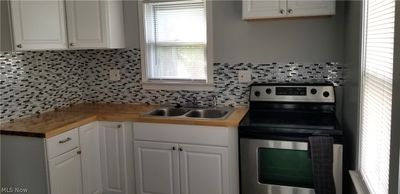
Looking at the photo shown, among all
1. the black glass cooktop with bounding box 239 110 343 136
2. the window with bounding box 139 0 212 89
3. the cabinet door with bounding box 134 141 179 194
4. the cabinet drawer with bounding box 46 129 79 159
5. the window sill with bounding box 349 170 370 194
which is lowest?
the cabinet door with bounding box 134 141 179 194

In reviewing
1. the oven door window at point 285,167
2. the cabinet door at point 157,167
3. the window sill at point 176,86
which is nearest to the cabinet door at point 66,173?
the cabinet door at point 157,167

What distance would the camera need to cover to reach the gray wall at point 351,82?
2334mm

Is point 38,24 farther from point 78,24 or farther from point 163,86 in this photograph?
point 163,86

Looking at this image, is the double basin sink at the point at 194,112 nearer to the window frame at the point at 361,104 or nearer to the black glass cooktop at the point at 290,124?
the black glass cooktop at the point at 290,124

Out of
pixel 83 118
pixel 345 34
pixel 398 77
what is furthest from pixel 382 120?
pixel 83 118

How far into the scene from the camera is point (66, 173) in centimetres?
284

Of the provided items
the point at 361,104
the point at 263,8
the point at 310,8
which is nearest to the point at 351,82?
the point at 361,104

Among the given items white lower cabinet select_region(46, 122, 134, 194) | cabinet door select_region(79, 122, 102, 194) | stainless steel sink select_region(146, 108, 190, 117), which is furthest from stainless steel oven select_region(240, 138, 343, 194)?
cabinet door select_region(79, 122, 102, 194)

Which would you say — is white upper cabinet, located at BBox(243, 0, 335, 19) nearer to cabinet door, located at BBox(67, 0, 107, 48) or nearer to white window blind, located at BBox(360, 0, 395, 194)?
white window blind, located at BBox(360, 0, 395, 194)

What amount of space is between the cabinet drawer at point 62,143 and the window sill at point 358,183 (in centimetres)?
203

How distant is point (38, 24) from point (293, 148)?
2.14 metres

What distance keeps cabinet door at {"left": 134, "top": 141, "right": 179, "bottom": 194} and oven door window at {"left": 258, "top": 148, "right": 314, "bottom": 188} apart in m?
0.69

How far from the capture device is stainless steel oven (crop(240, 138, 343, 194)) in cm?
260

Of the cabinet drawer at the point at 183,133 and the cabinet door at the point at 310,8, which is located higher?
the cabinet door at the point at 310,8
